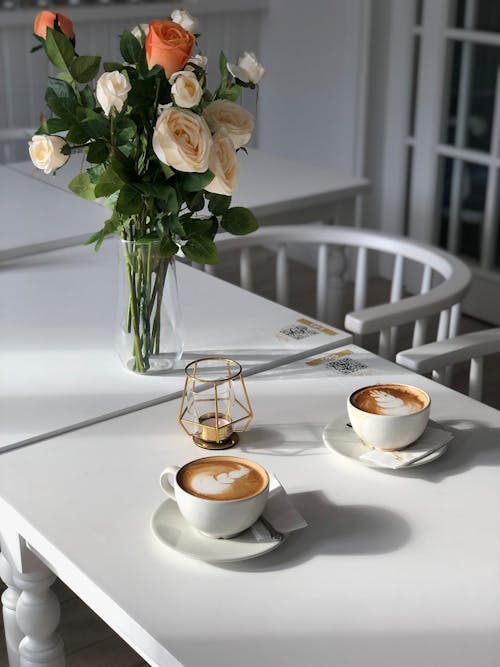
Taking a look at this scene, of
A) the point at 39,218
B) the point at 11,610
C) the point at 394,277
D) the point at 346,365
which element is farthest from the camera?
the point at 39,218

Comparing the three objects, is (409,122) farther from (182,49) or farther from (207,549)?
(207,549)

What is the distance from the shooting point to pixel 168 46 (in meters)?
1.41

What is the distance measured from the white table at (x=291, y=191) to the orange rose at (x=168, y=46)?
1.22 m

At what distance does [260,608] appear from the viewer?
1124mm

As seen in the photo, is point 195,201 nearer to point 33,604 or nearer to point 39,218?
point 33,604

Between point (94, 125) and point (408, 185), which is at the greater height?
point (94, 125)

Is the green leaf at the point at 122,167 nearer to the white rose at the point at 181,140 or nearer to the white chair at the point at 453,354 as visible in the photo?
the white rose at the point at 181,140

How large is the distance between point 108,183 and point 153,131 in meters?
0.10

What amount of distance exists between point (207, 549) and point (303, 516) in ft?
0.48

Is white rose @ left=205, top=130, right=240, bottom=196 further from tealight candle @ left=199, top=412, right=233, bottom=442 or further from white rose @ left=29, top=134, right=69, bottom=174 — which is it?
tealight candle @ left=199, top=412, right=233, bottom=442

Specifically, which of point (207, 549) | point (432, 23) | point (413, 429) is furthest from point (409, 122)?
point (207, 549)

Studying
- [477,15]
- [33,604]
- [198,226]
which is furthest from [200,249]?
[477,15]

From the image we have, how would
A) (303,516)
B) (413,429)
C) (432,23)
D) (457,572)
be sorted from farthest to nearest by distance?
1. (432,23)
2. (413,429)
3. (303,516)
4. (457,572)

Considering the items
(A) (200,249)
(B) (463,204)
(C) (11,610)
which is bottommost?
(C) (11,610)
